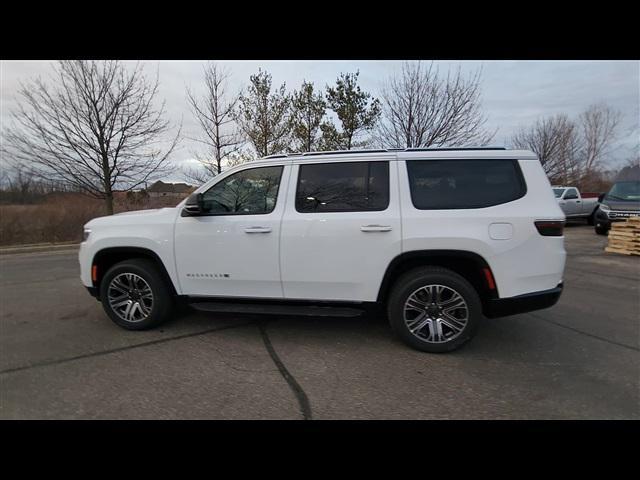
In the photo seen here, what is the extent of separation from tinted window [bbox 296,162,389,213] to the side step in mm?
1047

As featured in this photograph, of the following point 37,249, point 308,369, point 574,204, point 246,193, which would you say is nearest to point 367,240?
point 308,369

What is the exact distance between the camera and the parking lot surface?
2395 mm

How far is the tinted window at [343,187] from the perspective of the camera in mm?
3250

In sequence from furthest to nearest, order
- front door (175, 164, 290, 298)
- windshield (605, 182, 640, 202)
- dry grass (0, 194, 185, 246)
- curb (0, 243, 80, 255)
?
dry grass (0, 194, 185, 246), curb (0, 243, 80, 255), windshield (605, 182, 640, 202), front door (175, 164, 290, 298)

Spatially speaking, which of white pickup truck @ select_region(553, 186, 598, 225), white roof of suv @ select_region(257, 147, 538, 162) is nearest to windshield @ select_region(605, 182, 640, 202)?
white pickup truck @ select_region(553, 186, 598, 225)

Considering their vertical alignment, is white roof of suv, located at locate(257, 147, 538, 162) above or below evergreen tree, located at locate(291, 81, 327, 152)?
below

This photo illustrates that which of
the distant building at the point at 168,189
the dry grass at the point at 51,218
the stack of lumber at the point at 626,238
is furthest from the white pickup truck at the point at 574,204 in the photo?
the dry grass at the point at 51,218

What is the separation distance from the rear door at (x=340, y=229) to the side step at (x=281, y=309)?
126 mm

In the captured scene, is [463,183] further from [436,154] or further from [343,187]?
[343,187]

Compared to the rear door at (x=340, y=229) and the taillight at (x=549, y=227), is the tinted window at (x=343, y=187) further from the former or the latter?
the taillight at (x=549, y=227)

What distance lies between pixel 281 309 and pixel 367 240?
3.92 feet

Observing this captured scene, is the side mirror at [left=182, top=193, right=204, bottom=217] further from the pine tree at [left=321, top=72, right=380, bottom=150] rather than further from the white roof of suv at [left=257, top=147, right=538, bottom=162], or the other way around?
the pine tree at [left=321, top=72, right=380, bottom=150]

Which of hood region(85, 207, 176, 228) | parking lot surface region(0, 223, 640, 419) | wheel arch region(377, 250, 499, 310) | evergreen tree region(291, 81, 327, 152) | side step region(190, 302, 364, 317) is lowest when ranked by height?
parking lot surface region(0, 223, 640, 419)

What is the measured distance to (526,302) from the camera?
10.0ft
